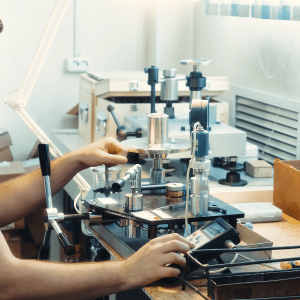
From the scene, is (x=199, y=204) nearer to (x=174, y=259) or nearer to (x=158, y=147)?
(x=174, y=259)

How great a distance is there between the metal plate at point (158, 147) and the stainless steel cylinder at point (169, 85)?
350 mm

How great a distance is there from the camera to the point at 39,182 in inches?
54.5

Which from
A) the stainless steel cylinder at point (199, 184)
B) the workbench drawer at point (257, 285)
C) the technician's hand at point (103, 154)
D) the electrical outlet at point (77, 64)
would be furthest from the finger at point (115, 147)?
the electrical outlet at point (77, 64)

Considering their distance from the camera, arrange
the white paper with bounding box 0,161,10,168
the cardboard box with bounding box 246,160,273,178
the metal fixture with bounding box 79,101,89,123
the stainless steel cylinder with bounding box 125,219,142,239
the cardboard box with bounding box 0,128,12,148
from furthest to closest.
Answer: the cardboard box with bounding box 0,128,12,148
the white paper with bounding box 0,161,10,168
the metal fixture with bounding box 79,101,89,123
the cardboard box with bounding box 246,160,273,178
the stainless steel cylinder with bounding box 125,219,142,239

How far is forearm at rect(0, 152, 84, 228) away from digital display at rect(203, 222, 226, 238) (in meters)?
0.52

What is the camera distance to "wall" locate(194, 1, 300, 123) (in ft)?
6.07

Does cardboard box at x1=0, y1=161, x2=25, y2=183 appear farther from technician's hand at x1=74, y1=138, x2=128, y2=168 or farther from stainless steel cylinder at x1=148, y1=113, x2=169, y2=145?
stainless steel cylinder at x1=148, y1=113, x2=169, y2=145

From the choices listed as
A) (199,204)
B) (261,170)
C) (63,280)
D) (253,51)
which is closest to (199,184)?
(199,204)

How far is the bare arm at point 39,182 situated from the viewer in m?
1.35

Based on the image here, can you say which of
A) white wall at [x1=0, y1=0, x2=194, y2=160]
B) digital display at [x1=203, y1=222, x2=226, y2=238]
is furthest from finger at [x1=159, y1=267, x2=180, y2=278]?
white wall at [x1=0, y1=0, x2=194, y2=160]

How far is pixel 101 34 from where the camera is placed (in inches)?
120

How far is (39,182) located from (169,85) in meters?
0.65

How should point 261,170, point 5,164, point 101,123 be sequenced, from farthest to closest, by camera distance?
point 5,164
point 101,123
point 261,170

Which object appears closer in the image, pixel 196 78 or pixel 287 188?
pixel 287 188
